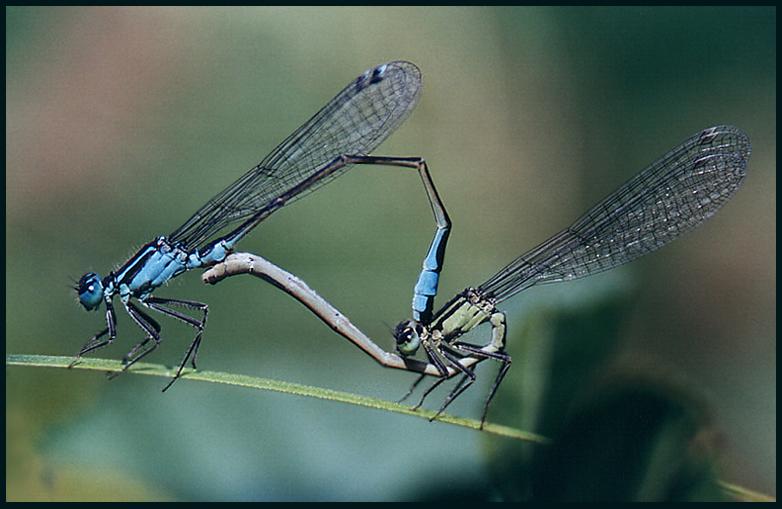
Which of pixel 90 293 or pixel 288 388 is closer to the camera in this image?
pixel 288 388

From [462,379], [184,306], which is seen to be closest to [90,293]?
[184,306]

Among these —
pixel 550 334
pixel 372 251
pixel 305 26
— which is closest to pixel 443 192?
pixel 372 251

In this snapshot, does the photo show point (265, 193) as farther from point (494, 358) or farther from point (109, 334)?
point (494, 358)

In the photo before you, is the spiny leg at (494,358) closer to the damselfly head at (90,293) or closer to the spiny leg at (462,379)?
the spiny leg at (462,379)

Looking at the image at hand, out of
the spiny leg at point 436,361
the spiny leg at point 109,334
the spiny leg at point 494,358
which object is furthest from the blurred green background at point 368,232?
the spiny leg at point 109,334

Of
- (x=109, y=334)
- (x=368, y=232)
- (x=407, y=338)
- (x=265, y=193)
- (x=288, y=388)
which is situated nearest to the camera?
(x=288, y=388)

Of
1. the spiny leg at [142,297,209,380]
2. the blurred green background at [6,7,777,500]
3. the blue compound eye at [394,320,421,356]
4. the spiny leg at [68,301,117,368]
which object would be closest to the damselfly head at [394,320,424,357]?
the blue compound eye at [394,320,421,356]
